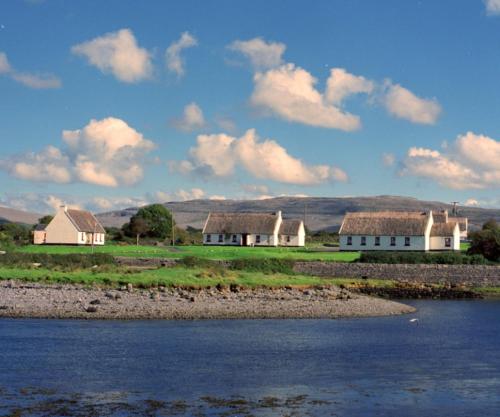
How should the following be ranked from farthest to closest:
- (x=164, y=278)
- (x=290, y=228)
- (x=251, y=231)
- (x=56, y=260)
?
1. (x=290, y=228)
2. (x=251, y=231)
3. (x=56, y=260)
4. (x=164, y=278)

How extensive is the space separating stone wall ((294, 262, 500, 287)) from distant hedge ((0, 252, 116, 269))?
15.1m

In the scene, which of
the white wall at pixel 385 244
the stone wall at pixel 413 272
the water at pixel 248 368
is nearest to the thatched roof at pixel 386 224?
the white wall at pixel 385 244

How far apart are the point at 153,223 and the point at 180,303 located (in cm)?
6570

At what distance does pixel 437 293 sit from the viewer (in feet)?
189

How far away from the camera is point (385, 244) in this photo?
277 feet

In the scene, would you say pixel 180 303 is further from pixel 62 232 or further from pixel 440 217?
Result: pixel 440 217

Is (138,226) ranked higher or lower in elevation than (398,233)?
higher

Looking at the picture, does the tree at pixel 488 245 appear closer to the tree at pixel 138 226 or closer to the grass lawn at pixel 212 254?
the grass lawn at pixel 212 254

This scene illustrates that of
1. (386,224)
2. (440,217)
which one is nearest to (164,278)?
(386,224)

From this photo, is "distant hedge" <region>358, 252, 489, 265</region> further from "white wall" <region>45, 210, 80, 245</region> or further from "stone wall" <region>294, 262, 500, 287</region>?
"white wall" <region>45, 210, 80, 245</region>

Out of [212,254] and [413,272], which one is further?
[212,254]

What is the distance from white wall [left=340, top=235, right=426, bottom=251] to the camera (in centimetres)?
8294

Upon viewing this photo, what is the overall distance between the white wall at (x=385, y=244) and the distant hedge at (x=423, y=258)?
1424cm

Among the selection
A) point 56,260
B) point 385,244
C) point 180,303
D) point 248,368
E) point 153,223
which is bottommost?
point 248,368
